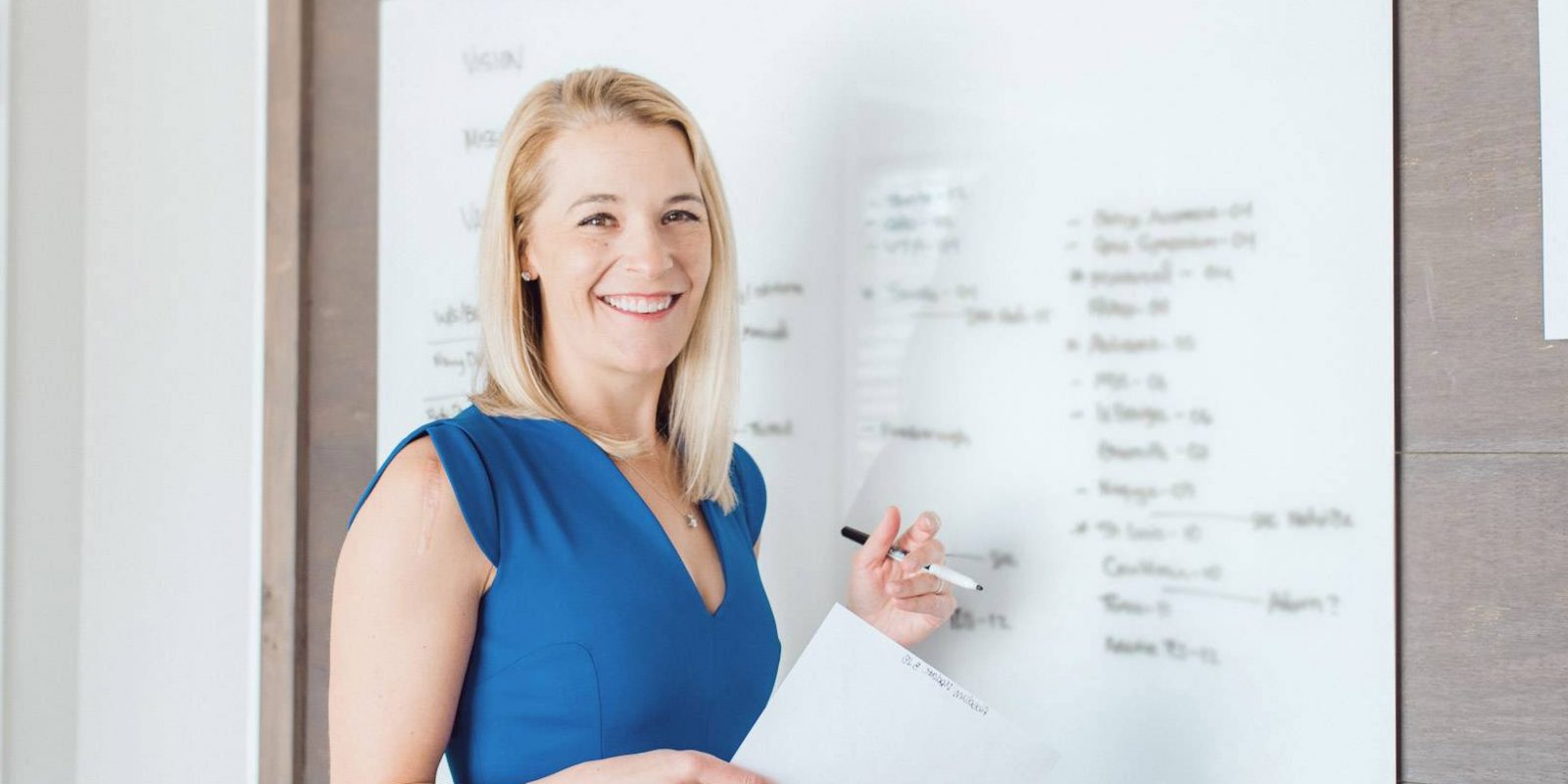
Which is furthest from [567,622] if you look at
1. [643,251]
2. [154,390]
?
[154,390]

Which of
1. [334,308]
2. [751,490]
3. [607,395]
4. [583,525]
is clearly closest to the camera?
[583,525]

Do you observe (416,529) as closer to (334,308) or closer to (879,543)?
(879,543)

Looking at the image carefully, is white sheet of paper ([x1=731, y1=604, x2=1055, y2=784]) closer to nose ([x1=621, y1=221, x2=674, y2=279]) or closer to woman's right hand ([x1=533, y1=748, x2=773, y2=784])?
woman's right hand ([x1=533, y1=748, x2=773, y2=784])

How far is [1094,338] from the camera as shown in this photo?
99 cm

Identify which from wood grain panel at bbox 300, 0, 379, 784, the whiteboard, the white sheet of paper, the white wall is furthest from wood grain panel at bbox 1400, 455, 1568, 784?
the white wall

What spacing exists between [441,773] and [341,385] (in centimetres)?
45

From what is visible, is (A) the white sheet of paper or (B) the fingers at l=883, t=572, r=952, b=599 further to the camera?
(B) the fingers at l=883, t=572, r=952, b=599

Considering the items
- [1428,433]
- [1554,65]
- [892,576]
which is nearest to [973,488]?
[892,576]

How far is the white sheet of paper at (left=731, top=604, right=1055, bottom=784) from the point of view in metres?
0.76

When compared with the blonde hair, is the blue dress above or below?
below

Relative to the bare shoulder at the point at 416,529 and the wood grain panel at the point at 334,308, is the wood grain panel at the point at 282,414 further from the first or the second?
the bare shoulder at the point at 416,529

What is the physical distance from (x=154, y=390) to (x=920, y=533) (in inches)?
36.8

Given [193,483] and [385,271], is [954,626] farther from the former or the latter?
[193,483]

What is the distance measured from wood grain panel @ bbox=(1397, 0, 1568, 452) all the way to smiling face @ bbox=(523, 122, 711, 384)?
569 millimetres
